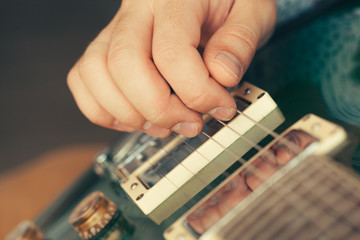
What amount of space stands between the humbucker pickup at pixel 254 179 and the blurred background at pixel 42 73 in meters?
1.37

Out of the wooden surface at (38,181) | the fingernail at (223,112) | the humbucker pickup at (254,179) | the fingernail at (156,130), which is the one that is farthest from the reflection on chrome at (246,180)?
the wooden surface at (38,181)

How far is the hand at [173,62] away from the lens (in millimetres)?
577

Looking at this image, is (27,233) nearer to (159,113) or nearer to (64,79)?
(159,113)

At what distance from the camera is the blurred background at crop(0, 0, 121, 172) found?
1.95 meters

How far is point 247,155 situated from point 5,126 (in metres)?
1.92

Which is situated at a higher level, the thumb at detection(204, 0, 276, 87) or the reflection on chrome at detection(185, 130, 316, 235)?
the thumb at detection(204, 0, 276, 87)

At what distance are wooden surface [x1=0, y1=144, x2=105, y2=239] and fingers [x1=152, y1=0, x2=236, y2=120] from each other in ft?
4.21

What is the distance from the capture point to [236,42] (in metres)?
0.60

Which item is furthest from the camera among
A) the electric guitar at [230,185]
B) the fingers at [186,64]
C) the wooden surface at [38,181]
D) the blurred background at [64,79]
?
the wooden surface at [38,181]

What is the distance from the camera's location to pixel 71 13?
231 centimetres

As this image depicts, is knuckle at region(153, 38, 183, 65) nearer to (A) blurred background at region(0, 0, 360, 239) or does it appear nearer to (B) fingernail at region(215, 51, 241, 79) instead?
(B) fingernail at region(215, 51, 241, 79)

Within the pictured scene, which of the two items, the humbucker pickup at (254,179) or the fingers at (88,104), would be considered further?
the fingers at (88,104)

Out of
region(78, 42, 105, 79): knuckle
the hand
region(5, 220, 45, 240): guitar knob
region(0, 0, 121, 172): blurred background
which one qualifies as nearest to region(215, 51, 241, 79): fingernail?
the hand

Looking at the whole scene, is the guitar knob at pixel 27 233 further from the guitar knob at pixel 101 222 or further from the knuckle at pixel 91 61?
the knuckle at pixel 91 61
